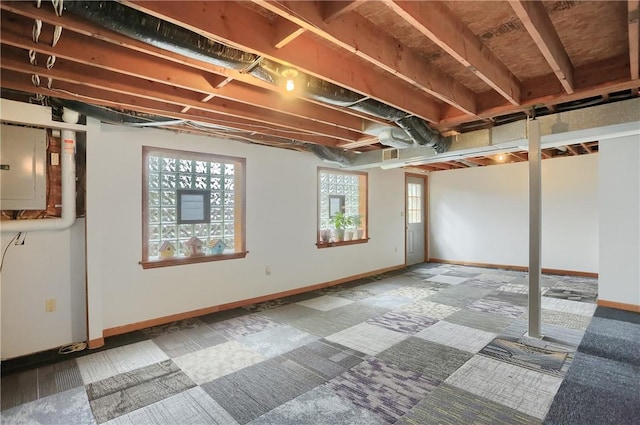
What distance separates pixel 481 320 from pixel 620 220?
2390mm

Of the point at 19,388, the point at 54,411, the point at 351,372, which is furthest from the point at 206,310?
the point at 351,372

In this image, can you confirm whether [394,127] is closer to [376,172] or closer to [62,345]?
[376,172]

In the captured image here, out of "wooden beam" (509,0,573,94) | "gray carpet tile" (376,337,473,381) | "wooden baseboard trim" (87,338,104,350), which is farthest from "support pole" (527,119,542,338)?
"wooden baseboard trim" (87,338,104,350)

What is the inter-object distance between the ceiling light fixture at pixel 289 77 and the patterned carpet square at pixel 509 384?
2.51 metres

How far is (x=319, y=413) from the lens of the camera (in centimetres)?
209

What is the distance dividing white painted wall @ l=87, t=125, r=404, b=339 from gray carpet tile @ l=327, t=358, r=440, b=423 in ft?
7.44

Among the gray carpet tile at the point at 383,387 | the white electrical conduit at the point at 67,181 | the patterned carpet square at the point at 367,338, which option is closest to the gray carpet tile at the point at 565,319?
the patterned carpet square at the point at 367,338

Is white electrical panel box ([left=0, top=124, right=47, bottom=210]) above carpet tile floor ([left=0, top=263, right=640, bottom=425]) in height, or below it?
above

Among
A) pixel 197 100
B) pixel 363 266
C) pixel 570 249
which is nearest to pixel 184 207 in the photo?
pixel 197 100

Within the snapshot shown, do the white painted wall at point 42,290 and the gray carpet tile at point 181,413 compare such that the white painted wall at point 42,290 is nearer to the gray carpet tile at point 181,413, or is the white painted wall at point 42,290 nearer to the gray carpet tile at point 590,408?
the gray carpet tile at point 181,413

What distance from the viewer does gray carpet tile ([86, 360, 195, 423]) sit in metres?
2.15

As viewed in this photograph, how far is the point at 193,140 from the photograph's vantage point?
12.9 feet

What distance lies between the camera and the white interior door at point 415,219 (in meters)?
7.44

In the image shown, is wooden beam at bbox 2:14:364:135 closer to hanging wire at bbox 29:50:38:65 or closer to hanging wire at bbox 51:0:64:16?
hanging wire at bbox 29:50:38:65
